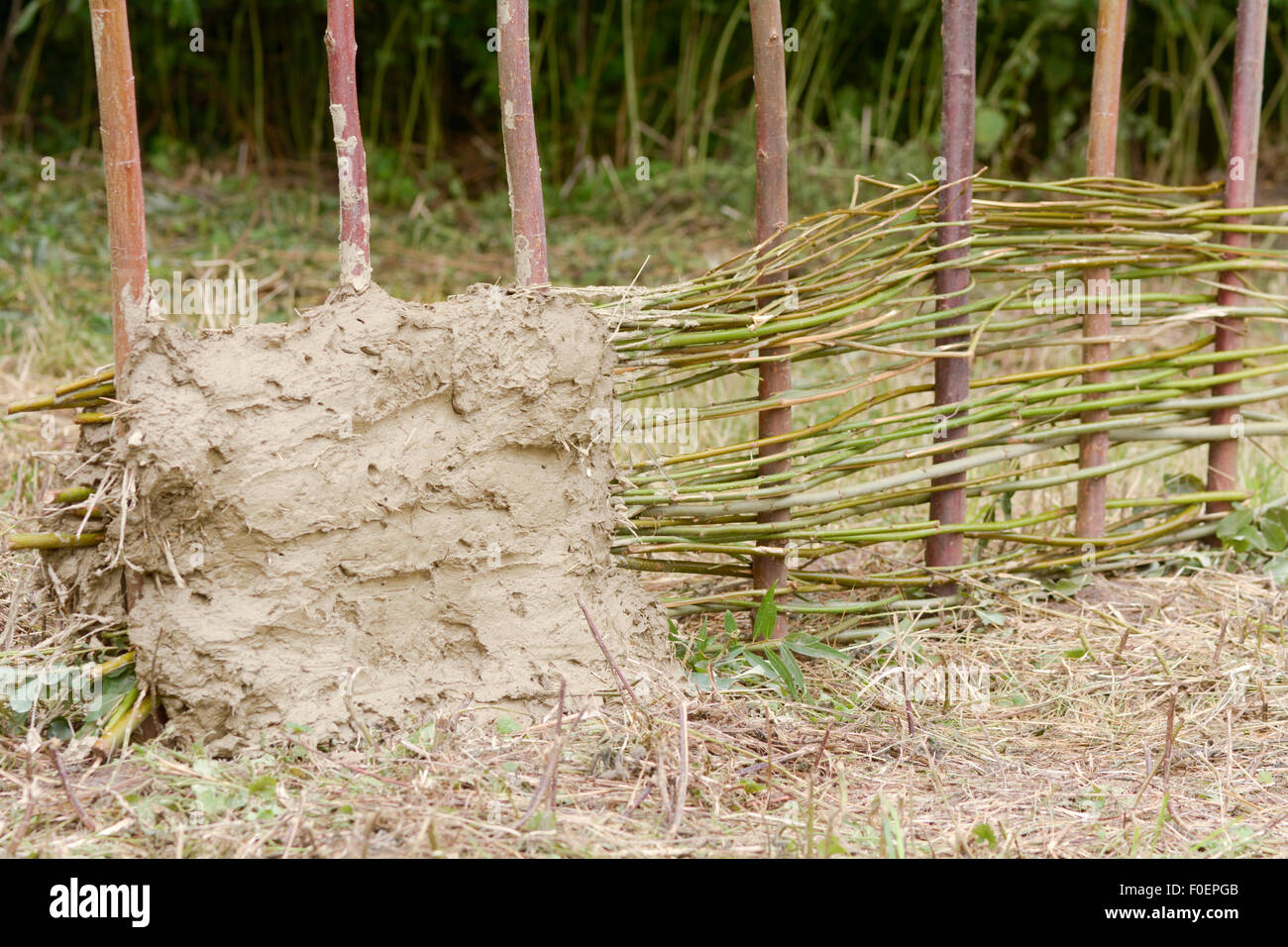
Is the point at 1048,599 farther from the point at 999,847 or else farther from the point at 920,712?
the point at 999,847

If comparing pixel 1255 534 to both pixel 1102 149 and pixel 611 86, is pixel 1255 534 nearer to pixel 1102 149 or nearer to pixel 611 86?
pixel 1102 149

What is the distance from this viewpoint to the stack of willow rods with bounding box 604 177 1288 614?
2.47 meters

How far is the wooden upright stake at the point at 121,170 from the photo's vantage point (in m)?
2.01

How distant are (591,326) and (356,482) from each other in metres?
0.55

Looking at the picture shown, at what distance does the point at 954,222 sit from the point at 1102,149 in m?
0.52

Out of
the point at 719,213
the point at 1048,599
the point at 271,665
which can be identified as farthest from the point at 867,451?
the point at 719,213

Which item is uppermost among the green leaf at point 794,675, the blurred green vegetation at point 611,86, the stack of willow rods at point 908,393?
the blurred green vegetation at point 611,86

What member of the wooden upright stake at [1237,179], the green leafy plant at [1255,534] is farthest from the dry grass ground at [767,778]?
the wooden upright stake at [1237,179]

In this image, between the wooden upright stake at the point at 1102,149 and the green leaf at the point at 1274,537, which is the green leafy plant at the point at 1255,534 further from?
the wooden upright stake at the point at 1102,149

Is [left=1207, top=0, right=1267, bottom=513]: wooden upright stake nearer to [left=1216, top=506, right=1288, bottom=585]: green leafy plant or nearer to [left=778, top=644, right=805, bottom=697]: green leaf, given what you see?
[left=1216, top=506, right=1288, bottom=585]: green leafy plant

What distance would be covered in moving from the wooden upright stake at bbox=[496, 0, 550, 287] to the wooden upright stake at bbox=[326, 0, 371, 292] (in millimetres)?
285

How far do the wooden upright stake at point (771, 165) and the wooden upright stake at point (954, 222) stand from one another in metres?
0.38

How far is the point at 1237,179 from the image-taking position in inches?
117

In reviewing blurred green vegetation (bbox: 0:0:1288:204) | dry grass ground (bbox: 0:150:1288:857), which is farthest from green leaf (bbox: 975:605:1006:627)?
blurred green vegetation (bbox: 0:0:1288:204)
